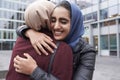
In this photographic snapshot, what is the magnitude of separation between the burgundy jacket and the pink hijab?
5.2 inches

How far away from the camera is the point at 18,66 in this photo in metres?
1.64

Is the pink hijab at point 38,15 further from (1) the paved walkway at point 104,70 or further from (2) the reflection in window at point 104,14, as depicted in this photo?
(2) the reflection in window at point 104,14

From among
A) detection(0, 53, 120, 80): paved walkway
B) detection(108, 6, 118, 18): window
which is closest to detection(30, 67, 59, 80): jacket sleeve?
detection(0, 53, 120, 80): paved walkway

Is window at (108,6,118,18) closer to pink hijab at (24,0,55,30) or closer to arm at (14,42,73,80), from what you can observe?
pink hijab at (24,0,55,30)

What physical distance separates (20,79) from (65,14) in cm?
50

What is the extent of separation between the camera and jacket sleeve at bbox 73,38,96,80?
169 centimetres

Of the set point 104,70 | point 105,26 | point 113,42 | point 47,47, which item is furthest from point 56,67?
point 105,26

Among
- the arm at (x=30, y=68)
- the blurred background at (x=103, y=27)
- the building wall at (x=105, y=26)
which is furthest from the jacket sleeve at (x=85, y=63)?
the building wall at (x=105, y=26)

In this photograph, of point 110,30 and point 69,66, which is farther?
point 110,30

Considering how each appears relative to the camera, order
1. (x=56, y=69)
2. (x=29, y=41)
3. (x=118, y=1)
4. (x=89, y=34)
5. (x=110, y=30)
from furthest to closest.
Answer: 1. (x=89, y=34)
2. (x=110, y=30)
3. (x=118, y=1)
4. (x=29, y=41)
5. (x=56, y=69)

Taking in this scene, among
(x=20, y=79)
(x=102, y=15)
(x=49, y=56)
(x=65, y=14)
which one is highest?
(x=102, y=15)

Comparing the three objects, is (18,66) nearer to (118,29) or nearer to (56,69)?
(56,69)

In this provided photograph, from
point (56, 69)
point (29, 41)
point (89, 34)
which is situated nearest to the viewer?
point (56, 69)

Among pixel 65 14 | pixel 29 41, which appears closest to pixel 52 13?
pixel 65 14
